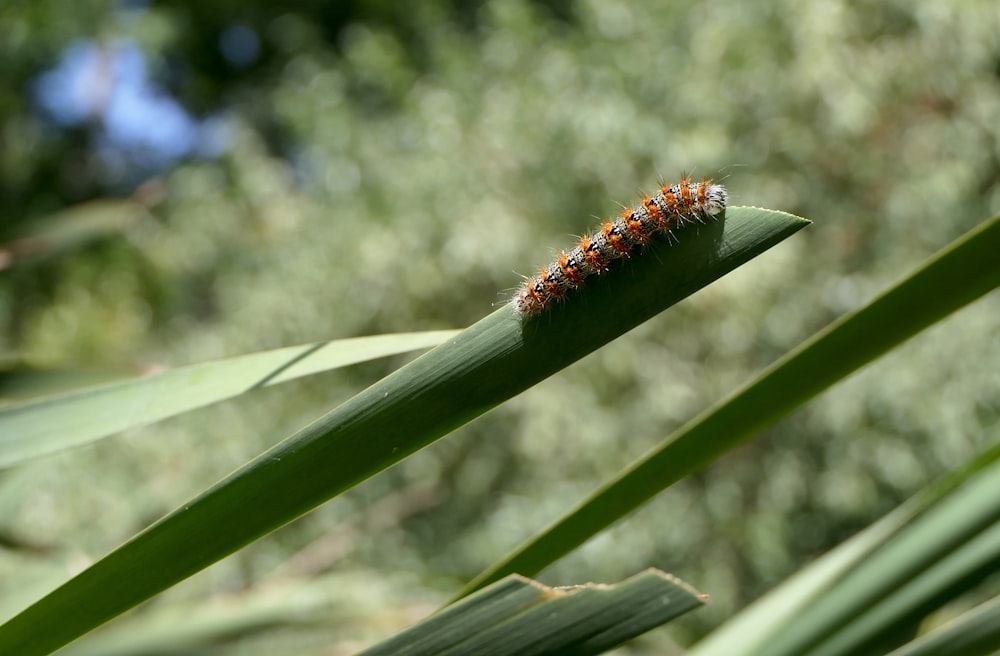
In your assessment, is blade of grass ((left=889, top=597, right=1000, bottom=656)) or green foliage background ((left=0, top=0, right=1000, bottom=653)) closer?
blade of grass ((left=889, top=597, right=1000, bottom=656))

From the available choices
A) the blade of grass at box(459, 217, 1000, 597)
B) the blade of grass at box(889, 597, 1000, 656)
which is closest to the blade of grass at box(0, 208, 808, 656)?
the blade of grass at box(459, 217, 1000, 597)

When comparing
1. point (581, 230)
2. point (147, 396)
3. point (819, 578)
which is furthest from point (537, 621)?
point (581, 230)

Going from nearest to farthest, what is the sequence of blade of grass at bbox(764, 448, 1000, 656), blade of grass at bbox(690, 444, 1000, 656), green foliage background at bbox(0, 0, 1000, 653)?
blade of grass at bbox(764, 448, 1000, 656), blade of grass at bbox(690, 444, 1000, 656), green foliage background at bbox(0, 0, 1000, 653)

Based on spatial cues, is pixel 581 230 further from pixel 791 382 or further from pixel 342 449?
pixel 342 449

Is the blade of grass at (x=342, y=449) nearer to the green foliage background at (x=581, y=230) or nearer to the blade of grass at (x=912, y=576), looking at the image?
the blade of grass at (x=912, y=576)

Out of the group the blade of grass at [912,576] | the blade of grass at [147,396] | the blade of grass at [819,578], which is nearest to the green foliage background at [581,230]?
the blade of grass at [819,578]

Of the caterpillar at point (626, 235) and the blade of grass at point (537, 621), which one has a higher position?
the caterpillar at point (626, 235)

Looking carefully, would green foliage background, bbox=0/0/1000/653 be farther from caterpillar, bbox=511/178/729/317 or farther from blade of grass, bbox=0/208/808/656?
blade of grass, bbox=0/208/808/656
